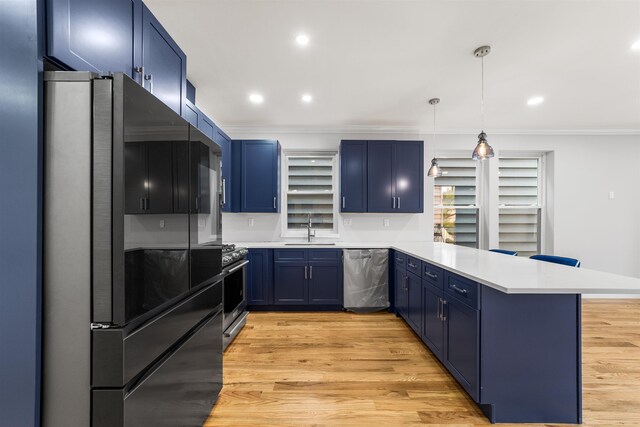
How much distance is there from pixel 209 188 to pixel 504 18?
7.67 ft

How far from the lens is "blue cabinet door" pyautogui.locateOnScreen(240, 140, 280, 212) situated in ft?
13.0

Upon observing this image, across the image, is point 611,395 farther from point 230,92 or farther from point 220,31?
point 230,92

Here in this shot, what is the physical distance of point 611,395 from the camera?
195 centimetres

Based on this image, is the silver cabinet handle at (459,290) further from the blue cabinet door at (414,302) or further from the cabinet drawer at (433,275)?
the blue cabinet door at (414,302)

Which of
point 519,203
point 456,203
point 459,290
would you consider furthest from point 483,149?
point 519,203

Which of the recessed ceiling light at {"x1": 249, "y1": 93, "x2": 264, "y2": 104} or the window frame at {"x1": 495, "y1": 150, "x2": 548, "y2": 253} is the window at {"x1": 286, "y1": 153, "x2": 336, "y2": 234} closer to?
the recessed ceiling light at {"x1": 249, "y1": 93, "x2": 264, "y2": 104}

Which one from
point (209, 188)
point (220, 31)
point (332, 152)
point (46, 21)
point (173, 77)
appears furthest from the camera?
point (332, 152)

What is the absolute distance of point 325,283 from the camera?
371cm

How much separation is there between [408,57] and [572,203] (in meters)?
4.01

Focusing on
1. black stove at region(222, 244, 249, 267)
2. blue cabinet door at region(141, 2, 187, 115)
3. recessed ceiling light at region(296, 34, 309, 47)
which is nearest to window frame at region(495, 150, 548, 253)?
recessed ceiling light at region(296, 34, 309, 47)

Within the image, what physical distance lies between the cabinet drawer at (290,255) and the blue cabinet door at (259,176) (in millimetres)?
643

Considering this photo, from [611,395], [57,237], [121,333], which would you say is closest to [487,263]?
[611,395]

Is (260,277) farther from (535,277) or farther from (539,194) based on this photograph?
(539,194)

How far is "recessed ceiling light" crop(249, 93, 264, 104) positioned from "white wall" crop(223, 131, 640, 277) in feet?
3.26
